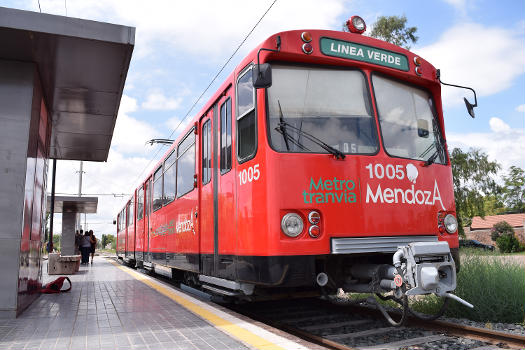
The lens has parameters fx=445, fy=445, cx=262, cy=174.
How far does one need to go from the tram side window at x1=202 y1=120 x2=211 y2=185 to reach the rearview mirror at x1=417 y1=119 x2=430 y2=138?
9.61 feet

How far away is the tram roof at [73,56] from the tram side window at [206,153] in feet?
4.71

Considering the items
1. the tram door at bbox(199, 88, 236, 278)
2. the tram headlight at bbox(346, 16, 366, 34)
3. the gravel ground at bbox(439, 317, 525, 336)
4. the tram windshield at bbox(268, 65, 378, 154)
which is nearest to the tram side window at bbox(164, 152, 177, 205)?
the tram door at bbox(199, 88, 236, 278)

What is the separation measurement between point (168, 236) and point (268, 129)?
5.21 m

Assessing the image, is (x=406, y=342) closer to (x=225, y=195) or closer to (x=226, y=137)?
(x=225, y=195)

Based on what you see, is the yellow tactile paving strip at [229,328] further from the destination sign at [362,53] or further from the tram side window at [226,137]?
the destination sign at [362,53]

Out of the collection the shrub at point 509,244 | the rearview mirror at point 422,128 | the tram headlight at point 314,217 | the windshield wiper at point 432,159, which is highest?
the rearview mirror at point 422,128

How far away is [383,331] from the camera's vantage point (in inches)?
207

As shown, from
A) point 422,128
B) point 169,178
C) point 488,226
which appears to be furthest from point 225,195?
point 488,226

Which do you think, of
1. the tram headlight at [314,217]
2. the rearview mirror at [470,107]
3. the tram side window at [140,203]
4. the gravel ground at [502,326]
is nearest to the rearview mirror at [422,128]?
the rearview mirror at [470,107]

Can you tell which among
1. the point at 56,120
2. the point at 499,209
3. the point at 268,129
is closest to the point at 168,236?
the point at 56,120

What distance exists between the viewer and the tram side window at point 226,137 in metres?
5.69

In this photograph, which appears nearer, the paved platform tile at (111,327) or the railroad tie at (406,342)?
the paved platform tile at (111,327)

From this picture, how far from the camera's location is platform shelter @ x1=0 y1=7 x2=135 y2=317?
5480mm

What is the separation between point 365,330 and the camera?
17.8ft
